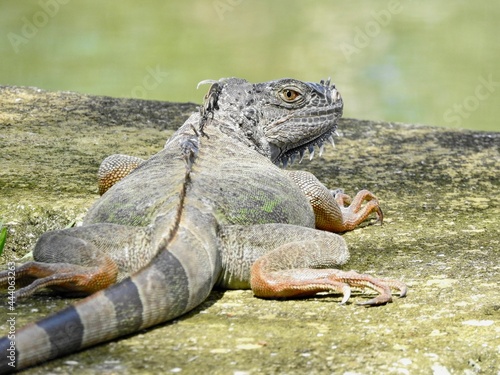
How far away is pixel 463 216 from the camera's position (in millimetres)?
5863

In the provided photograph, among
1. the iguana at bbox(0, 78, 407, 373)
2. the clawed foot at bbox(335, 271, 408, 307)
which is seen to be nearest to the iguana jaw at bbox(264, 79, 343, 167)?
the iguana at bbox(0, 78, 407, 373)

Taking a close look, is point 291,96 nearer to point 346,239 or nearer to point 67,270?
point 346,239

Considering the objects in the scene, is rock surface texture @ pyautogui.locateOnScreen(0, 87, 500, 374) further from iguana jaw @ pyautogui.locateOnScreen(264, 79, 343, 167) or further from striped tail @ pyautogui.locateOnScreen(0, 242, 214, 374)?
iguana jaw @ pyautogui.locateOnScreen(264, 79, 343, 167)

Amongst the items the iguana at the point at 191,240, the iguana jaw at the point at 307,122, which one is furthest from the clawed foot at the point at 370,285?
the iguana jaw at the point at 307,122

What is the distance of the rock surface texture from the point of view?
11.9ft

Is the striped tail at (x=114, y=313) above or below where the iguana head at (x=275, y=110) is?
below

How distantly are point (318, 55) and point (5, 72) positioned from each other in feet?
15.0

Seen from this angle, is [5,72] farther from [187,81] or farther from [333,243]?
[333,243]

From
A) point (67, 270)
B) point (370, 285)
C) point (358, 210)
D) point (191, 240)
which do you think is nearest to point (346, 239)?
point (358, 210)

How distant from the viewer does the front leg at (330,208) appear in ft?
17.8

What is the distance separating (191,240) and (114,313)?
60 cm

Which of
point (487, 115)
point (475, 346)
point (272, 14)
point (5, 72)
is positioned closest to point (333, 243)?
point (475, 346)

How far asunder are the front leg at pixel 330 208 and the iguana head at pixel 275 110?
0.29 m

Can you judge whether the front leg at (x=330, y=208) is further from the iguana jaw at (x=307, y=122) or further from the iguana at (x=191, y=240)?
the iguana jaw at (x=307, y=122)
